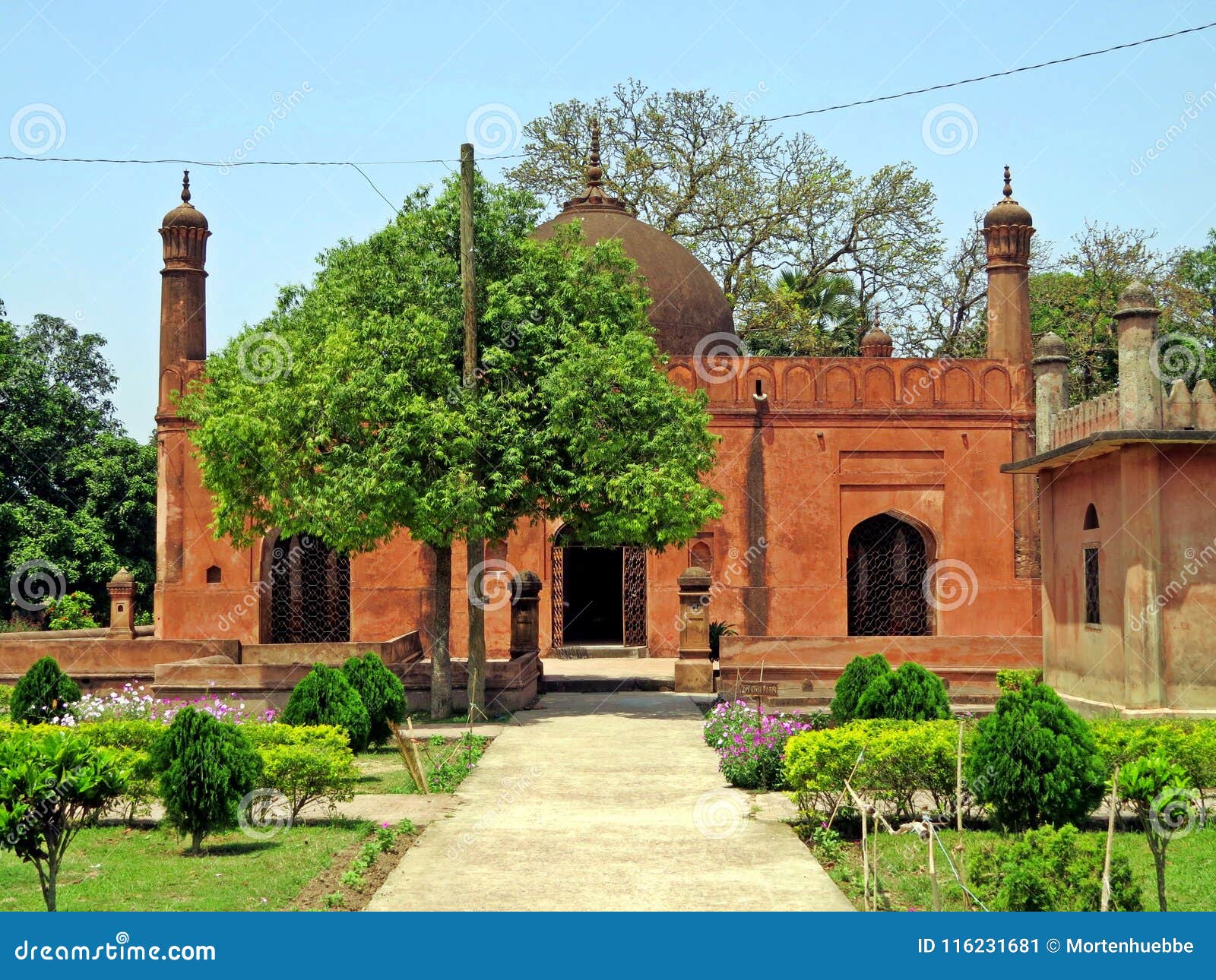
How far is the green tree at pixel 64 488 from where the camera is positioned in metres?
28.4

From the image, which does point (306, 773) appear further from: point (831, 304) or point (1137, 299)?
point (831, 304)

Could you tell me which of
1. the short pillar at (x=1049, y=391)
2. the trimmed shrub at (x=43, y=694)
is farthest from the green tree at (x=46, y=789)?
the short pillar at (x=1049, y=391)

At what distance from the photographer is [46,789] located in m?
6.06

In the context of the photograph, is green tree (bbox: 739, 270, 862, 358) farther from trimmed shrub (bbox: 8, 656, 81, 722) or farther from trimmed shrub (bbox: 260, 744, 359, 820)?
trimmed shrub (bbox: 260, 744, 359, 820)

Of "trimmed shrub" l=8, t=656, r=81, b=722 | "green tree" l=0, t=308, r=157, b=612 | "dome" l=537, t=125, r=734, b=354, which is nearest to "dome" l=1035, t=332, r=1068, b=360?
"dome" l=537, t=125, r=734, b=354

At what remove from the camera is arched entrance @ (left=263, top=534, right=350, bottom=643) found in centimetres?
2234

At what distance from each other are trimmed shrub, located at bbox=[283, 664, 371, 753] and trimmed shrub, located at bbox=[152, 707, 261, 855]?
3.68 metres

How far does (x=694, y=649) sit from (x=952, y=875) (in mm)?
11248

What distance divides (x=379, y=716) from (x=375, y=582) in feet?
31.4

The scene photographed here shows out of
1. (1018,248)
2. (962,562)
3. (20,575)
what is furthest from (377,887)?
(20,575)

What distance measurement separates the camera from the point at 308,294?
634 inches

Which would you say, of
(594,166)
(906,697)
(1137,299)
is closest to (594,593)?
(594,166)

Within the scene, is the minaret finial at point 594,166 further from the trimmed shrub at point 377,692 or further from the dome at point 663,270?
the trimmed shrub at point 377,692

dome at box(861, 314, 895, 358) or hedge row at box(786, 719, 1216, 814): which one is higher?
dome at box(861, 314, 895, 358)
